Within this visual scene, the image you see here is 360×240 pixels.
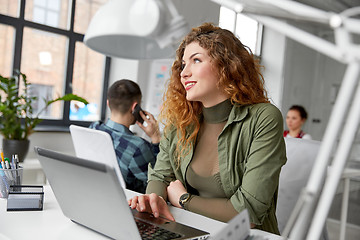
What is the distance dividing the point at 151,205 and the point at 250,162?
1.29ft

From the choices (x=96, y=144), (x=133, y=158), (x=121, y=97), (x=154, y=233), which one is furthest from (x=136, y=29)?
(x=121, y=97)

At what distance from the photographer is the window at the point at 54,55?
3.76 metres

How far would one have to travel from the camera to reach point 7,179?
4.11ft

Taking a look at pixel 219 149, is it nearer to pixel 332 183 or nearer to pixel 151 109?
pixel 332 183

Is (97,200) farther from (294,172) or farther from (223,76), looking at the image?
(294,172)

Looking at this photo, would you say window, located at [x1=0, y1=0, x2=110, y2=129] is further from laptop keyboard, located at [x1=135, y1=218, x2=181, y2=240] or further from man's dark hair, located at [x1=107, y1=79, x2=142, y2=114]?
laptop keyboard, located at [x1=135, y1=218, x2=181, y2=240]

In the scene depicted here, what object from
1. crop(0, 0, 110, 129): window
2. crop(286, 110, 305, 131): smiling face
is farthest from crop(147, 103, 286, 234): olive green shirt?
crop(286, 110, 305, 131): smiling face

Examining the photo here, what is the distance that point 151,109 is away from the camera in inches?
182

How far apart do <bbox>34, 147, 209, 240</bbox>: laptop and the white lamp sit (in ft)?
0.73

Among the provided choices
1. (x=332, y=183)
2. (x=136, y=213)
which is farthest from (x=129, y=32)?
(x=136, y=213)

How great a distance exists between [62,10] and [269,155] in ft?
11.5

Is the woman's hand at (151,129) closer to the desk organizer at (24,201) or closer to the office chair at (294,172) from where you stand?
the office chair at (294,172)

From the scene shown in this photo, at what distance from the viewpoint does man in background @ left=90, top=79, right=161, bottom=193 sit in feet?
7.07

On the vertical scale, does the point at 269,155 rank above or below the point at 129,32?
below
